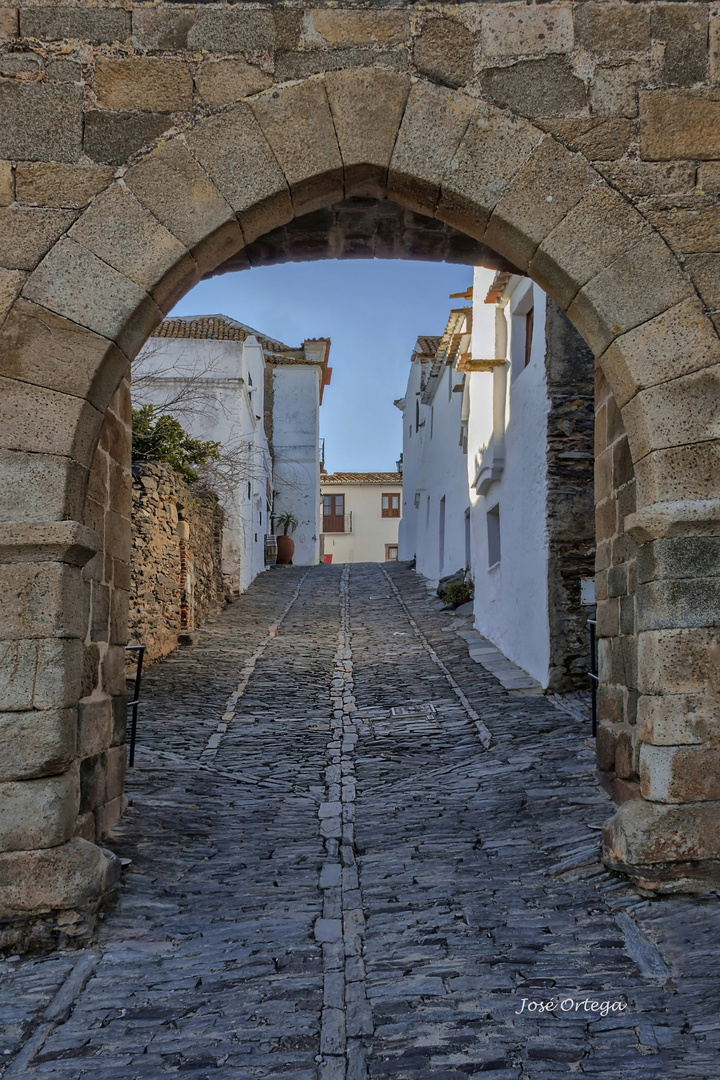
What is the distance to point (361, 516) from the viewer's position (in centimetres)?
4122

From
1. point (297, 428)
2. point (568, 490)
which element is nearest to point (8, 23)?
point (568, 490)

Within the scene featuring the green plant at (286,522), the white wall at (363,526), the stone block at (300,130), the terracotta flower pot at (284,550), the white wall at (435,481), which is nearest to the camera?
the stone block at (300,130)

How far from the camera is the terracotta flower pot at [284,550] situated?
25781mm

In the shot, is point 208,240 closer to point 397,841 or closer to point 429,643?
point 397,841

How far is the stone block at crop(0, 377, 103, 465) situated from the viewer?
136 inches

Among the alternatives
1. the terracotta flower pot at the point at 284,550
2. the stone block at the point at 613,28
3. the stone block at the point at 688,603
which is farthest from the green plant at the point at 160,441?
the terracotta flower pot at the point at 284,550

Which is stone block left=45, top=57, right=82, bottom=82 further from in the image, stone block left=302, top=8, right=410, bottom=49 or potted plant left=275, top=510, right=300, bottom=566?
potted plant left=275, top=510, right=300, bottom=566

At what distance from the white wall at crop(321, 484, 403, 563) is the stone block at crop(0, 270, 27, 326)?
37.3 m

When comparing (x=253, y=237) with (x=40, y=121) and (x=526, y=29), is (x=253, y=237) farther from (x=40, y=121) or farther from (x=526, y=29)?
(x=526, y=29)

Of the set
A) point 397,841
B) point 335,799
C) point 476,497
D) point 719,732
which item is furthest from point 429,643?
point 719,732

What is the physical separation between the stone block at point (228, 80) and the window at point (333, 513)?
37199 millimetres

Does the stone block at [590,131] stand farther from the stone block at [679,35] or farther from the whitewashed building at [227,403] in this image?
the whitewashed building at [227,403]

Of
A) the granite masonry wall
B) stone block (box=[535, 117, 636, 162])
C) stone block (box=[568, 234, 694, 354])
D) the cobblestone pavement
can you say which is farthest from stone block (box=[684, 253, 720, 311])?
the granite masonry wall

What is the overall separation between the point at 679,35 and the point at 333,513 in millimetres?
37806
